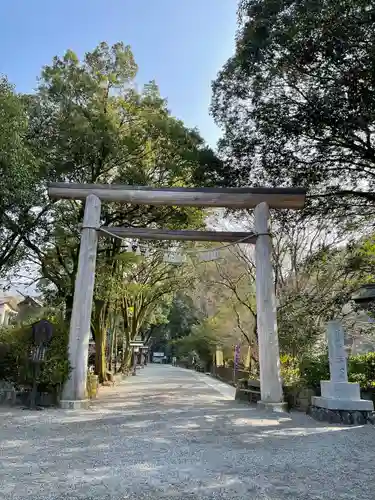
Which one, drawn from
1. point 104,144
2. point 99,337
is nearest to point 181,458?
point 104,144

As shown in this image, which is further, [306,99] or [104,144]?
[104,144]

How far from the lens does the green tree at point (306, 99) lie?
5984mm

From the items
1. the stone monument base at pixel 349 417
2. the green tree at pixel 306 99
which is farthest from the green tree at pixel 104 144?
the stone monument base at pixel 349 417

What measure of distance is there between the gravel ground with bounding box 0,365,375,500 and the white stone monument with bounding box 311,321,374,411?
394mm

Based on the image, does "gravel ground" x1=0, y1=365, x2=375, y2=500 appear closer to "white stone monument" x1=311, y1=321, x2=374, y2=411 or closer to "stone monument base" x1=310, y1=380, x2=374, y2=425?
"stone monument base" x1=310, y1=380, x2=374, y2=425

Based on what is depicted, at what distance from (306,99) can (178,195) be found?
10.4 ft

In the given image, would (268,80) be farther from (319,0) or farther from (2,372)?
(2,372)

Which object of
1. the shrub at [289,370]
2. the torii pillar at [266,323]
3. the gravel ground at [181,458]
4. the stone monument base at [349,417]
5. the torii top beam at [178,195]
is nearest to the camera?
the gravel ground at [181,458]

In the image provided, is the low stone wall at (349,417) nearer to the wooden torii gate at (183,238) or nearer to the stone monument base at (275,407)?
the stone monument base at (275,407)

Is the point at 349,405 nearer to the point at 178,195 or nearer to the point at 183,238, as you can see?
the point at 183,238

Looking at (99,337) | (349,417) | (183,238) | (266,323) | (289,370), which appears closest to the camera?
(349,417)

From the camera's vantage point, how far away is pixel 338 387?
602cm

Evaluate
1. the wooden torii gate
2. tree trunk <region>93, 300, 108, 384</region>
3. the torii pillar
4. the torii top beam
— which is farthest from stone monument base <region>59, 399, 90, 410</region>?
tree trunk <region>93, 300, 108, 384</region>

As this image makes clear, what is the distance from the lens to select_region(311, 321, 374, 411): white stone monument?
19.1 ft
